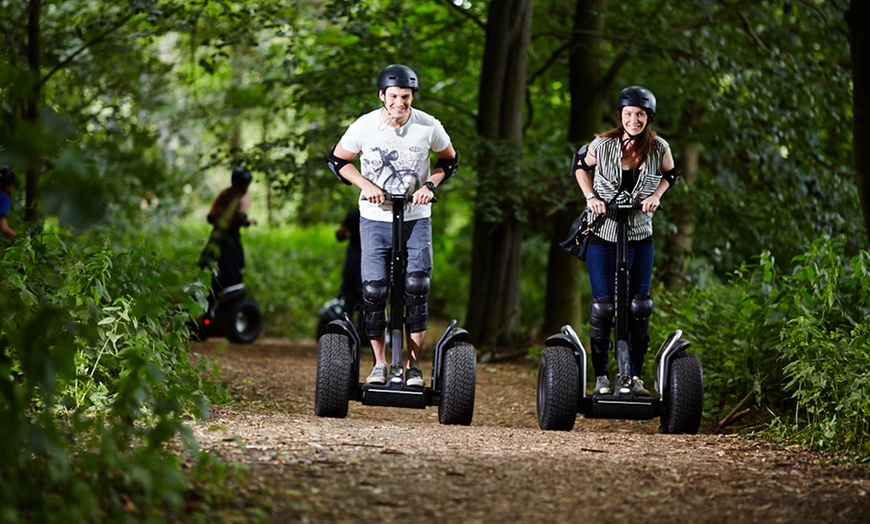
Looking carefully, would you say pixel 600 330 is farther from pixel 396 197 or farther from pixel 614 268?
pixel 396 197

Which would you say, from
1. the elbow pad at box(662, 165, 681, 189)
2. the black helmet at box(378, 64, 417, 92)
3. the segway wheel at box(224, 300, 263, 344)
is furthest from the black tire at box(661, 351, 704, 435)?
the segway wheel at box(224, 300, 263, 344)

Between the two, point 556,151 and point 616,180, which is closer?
point 616,180

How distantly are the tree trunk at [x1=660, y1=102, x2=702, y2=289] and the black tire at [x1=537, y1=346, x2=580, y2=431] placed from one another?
4839 millimetres

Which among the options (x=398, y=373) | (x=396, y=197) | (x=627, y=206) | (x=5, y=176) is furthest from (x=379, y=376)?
(x=5, y=176)

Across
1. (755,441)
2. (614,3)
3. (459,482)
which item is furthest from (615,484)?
(614,3)

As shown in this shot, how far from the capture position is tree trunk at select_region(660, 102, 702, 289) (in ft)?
34.8

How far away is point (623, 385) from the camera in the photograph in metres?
5.53

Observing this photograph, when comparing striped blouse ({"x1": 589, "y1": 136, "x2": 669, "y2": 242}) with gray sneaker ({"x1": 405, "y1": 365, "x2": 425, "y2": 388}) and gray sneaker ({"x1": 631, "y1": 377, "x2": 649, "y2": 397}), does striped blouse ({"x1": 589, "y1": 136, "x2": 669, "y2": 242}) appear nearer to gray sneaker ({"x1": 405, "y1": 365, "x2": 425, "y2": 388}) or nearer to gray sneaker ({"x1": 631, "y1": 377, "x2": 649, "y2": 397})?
gray sneaker ({"x1": 631, "y1": 377, "x2": 649, "y2": 397})

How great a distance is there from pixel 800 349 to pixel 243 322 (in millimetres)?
7153

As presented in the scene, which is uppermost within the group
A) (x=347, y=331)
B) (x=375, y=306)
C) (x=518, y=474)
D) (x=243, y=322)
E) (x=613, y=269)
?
(x=613, y=269)

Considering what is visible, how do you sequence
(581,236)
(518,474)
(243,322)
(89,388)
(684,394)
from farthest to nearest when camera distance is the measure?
(243,322), (581,236), (684,394), (89,388), (518,474)

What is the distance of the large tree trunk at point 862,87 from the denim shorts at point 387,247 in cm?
244

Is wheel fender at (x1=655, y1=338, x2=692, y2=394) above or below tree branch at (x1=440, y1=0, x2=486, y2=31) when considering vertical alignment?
below

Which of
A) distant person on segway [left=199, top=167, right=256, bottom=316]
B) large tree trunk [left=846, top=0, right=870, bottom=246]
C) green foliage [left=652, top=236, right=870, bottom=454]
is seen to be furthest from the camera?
distant person on segway [left=199, top=167, right=256, bottom=316]
